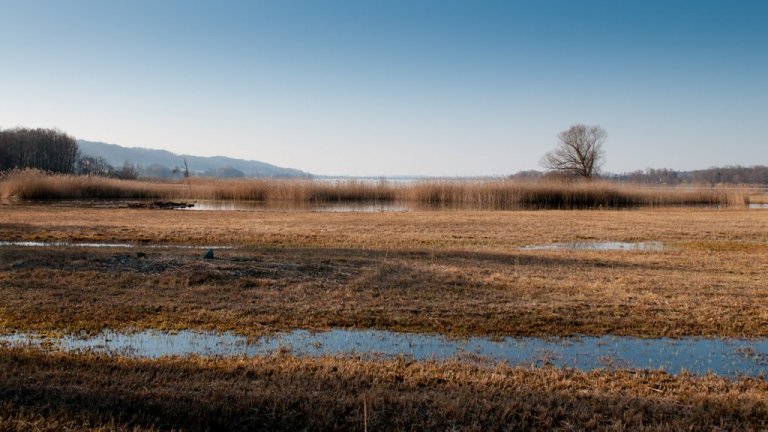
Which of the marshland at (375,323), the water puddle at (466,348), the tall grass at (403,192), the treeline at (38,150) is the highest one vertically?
the treeline at (38,150)

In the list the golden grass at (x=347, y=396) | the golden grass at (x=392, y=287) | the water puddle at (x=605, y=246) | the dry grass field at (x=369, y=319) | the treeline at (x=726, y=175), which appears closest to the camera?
the golden grass at (x=347, y=396)

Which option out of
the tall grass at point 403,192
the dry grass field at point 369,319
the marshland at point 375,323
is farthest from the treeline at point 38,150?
the dry grass field at point 369,319

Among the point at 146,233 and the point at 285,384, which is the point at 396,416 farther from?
the point at 146,233

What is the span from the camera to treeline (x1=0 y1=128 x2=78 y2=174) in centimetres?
7756

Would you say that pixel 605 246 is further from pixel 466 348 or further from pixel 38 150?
pixel 38 150

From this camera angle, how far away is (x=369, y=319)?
7645mm

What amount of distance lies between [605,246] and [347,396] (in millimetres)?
13880

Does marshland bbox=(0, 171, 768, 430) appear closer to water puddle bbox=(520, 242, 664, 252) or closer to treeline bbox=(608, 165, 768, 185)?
water puddle bbox=(520, 242, 664, 252)

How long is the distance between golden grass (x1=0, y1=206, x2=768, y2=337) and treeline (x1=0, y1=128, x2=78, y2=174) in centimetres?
7536

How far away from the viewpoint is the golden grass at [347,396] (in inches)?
168

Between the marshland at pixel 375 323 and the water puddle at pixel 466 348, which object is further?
the water puddle at pixel 466 348

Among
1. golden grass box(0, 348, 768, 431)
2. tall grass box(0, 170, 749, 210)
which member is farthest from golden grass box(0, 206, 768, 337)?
tall grass box(0, 170, 749, 210)

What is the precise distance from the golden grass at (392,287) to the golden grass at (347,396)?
166cm

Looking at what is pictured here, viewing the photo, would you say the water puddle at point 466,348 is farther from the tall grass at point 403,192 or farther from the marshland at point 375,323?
the tall grass at point 403,192
